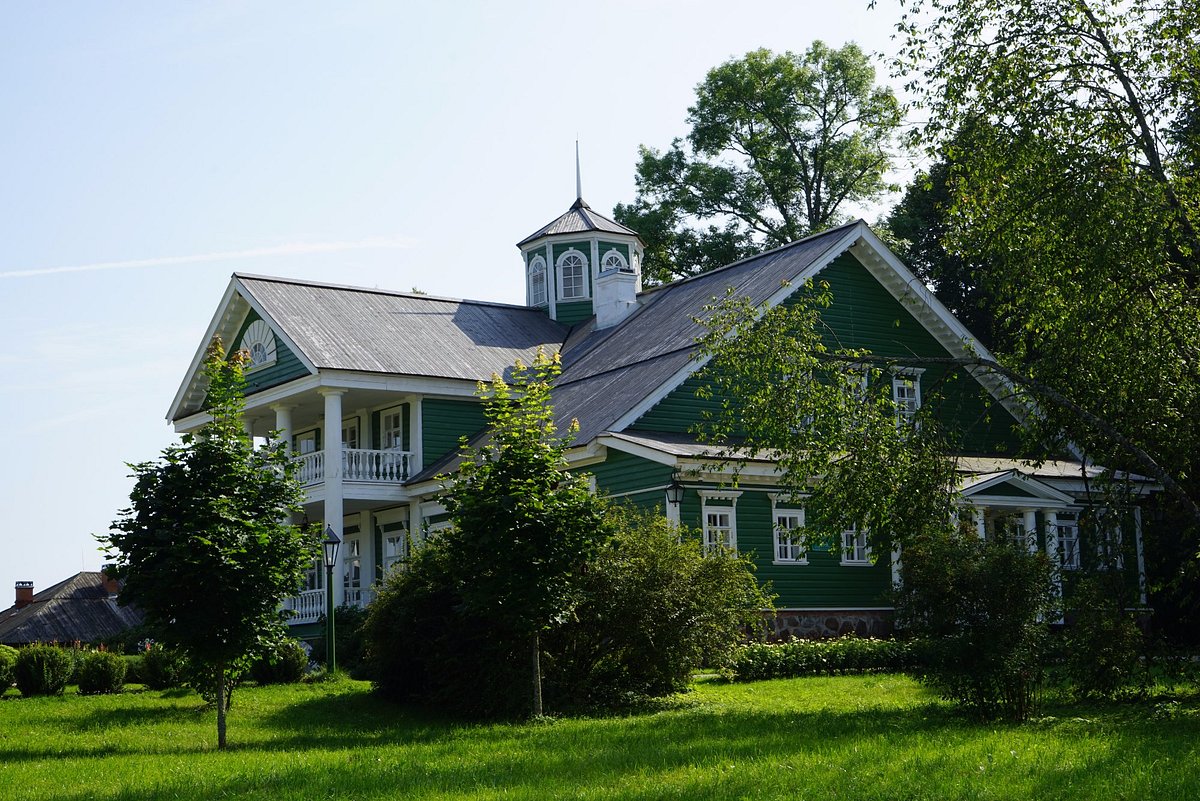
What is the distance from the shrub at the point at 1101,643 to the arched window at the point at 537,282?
25881 millimetres

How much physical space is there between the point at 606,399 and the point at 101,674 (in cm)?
1139

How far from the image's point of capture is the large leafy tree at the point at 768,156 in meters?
50.5

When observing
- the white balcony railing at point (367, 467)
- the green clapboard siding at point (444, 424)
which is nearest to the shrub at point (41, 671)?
the white balcony railing at point (367, 467)

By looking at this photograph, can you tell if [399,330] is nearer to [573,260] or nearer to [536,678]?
[573,260]

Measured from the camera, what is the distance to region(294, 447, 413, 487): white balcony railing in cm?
3209

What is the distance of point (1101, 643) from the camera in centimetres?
1653

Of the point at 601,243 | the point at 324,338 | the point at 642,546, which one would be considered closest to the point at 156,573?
the point at 642,546

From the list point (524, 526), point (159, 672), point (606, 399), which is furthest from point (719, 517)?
point (159, 672)

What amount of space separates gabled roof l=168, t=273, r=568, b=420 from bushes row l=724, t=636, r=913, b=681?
42.9 ft

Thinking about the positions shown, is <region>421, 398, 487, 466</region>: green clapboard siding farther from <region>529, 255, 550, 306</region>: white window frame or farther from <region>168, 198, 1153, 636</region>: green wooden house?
<region>529, 255, 550, 306</region>: white window frame

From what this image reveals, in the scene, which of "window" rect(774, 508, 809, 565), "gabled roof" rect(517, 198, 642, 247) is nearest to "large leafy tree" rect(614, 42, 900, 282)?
"gabled roof" rect(517, 198, 642, 247)

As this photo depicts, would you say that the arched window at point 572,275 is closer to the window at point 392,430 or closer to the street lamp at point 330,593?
the window at point 392,430

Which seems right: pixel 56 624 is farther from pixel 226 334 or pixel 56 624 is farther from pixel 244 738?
pixel 244 738

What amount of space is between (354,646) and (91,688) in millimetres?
5151
